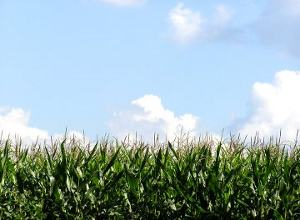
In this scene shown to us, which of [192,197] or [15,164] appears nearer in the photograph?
[192,197]

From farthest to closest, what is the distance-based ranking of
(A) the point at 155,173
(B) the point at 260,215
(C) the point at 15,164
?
1. (C) the point at 15,164
2. (A) the point at 155,173
3. (B) the point at 260,215

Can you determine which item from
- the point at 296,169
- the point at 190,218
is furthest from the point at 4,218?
the point at 296,169

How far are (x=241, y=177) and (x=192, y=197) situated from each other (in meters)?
0.73

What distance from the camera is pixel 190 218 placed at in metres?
7.40

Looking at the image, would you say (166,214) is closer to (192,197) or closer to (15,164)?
(192,197)

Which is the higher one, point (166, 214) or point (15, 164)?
point (15, 164)

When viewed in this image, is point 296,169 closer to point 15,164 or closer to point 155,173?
point 155,173

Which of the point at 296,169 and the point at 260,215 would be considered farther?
the point at 296,169

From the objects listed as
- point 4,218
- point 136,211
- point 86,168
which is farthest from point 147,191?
point 4,218

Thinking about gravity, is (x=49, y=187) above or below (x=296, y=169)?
below

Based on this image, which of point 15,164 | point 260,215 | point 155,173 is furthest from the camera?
point 15,164

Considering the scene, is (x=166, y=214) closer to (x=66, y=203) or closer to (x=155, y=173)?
(x=155, y=173)

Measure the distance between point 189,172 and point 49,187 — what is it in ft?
5.10

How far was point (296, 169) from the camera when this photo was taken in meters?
7.79
